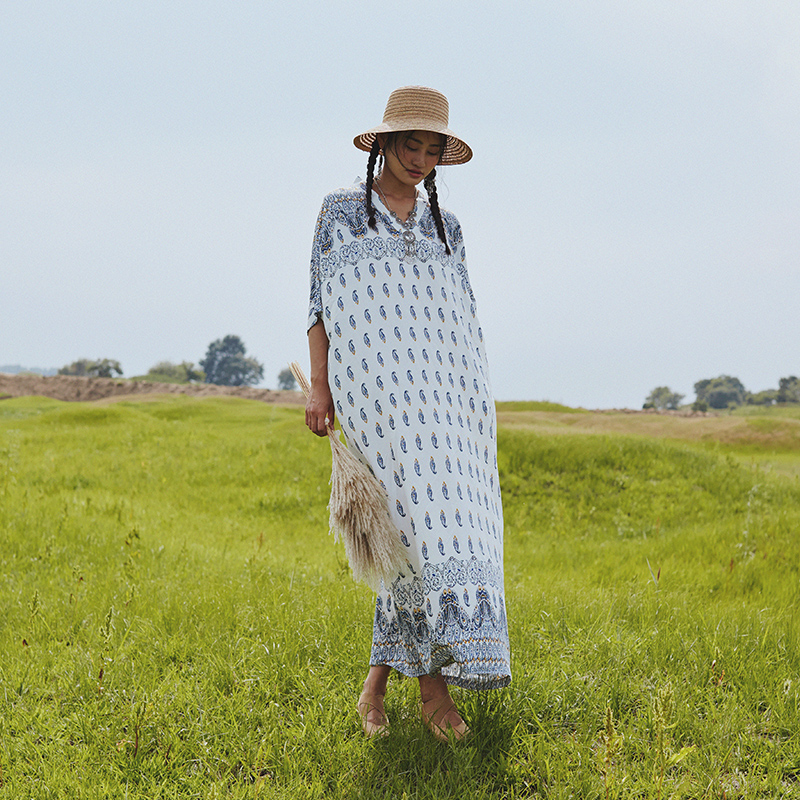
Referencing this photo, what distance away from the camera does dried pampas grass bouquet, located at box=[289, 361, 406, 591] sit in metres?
3.01

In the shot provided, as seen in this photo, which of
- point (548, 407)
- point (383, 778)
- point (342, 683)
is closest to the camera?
point (383, 778)

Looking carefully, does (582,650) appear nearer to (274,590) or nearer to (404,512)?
(404,512)

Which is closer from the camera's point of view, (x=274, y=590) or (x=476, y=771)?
(x=476, y=771)

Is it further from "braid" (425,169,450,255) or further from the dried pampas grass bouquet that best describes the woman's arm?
"braid" (425,169,450,255)

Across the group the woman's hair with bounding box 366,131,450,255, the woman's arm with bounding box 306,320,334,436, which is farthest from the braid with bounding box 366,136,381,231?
the woman's arm with bounding box 306,320,334,436

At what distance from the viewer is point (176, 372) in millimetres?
66750

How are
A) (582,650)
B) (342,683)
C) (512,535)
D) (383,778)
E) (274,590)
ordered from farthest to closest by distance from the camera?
1. (512,535)
2. (274,590)
3. (582,650)
4. (342,683)
5. (383,778)

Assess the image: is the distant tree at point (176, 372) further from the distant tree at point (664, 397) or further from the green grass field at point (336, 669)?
the green grass field at point (336, 669)

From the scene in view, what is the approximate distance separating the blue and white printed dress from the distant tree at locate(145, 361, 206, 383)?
6486cm

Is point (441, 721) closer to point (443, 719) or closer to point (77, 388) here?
point (443, 719)

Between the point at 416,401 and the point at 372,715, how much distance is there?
1533mm

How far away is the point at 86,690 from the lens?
3.67 metres

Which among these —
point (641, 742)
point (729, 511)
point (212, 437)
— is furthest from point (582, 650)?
point (212, 437)

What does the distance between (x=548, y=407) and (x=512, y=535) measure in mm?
14317
